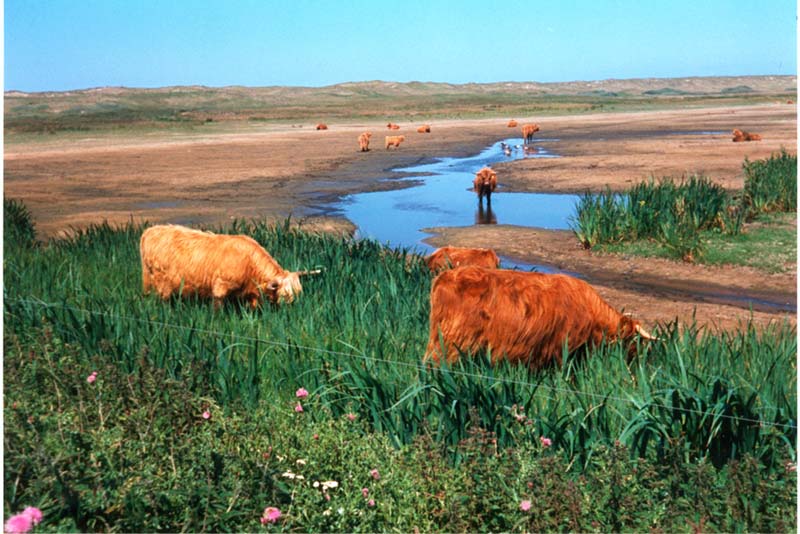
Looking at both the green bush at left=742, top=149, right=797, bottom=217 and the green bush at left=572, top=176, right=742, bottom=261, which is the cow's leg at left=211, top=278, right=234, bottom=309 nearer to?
the green bush at left=572, top=176, right=742, bottom=261

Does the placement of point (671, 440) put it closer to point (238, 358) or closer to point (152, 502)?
point (152, 502)

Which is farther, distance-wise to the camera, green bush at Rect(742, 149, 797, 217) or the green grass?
green bush at Rect(742, 149, 797, 217)

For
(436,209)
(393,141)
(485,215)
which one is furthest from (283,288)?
(393,141)

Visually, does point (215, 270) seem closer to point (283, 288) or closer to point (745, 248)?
point (283, 288)

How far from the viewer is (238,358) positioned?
19.1 feet

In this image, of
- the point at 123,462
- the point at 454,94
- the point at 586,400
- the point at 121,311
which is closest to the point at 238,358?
the point at 121,311

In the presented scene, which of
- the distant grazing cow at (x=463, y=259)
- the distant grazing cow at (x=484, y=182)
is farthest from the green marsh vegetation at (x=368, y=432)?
the distant grazing cow at (x=484, y=182)

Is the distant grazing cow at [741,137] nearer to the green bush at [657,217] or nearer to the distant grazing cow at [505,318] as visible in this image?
the green bush at [657,217]

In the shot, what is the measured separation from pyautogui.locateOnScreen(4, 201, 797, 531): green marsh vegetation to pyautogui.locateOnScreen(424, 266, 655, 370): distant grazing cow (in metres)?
0.14

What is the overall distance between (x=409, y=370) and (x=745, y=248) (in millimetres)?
8714

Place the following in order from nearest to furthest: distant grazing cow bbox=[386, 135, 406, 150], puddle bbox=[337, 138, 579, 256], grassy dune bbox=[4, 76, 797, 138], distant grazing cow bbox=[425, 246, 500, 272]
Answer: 1. distant grazing cow bbox=[425, 246, 500, 272]
2. puddle bbox=[337, 138, 579, 256]
3. distant grazing cow bbox=[386, 135, 406, 150]
4. grassy dune bbox=[4, 76, 797, 138]

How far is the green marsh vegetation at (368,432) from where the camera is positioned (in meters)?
3.90

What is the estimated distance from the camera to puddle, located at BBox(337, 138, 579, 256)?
53.6 ft

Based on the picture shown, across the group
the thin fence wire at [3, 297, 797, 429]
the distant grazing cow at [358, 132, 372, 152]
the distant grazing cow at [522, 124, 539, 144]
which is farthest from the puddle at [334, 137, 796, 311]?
the distant grazing cow at [522, 124, 539, 144]
